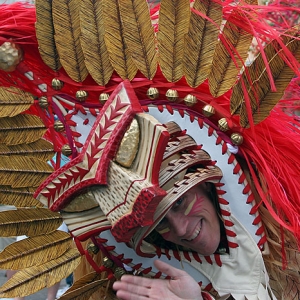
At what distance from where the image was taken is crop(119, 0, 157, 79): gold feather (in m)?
0.98

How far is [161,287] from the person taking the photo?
100 cm

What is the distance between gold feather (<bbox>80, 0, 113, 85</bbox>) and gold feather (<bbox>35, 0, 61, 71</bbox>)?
2.9 inches

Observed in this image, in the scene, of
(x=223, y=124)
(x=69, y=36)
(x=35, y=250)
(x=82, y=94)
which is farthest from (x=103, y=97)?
(x=35, y=250)

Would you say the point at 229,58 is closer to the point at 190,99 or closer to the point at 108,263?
the point at 190,99

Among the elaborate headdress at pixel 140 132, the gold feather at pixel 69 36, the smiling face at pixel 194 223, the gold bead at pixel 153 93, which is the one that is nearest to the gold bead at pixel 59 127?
the elaborate headdress at pixel 140 132

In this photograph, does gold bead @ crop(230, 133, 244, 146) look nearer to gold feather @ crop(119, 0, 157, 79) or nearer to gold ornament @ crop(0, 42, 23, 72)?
gold feather @ crop(119, 0, 157, 79)

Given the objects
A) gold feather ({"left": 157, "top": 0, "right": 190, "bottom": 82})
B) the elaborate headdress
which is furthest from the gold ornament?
gold feather ({"left": 157, "top": 0, "right": 190, "bottom": 82})

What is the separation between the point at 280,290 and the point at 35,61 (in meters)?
0.82

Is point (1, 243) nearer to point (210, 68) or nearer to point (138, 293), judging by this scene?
point (138, 293)

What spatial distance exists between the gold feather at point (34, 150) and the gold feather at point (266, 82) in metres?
0.45

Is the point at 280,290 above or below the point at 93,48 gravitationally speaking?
below

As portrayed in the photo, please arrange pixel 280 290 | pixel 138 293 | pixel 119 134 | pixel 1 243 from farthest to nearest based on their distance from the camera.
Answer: pixel 1 243 < pixel 280 290 < pixel 138 293 < pixel 119 134

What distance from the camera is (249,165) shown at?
1025mm

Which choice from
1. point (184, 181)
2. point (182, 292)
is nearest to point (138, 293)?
point (182, 292)
